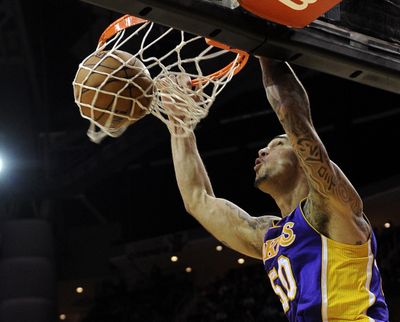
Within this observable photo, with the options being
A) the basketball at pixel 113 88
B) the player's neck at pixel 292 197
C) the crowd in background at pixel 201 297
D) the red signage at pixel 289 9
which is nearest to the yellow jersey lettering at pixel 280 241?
the player's neck at pixel 292 197

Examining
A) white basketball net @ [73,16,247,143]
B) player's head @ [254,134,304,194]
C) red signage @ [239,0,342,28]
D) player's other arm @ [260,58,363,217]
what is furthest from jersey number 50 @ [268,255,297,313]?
red signage @ [239,0,342,28]

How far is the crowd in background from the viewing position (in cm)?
1089

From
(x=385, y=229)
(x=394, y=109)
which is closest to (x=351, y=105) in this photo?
(x=394, y=109)

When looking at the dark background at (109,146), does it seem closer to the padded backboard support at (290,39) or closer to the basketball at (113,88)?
the basketball at (113,88)

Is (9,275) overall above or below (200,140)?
below

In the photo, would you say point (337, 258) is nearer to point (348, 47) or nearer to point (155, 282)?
point (348, 47)

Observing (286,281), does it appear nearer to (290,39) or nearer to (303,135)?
(303,135)

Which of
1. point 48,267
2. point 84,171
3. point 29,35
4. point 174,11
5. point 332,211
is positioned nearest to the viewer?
point 174,11

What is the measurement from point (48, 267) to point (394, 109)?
531 cm

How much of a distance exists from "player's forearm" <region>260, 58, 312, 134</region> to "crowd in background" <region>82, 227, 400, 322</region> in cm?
775

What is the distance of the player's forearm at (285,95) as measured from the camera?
2.87 m

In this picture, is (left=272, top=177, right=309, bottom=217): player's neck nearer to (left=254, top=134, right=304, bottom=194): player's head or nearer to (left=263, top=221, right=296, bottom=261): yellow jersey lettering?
(left=254, top=134, right=304, bottom=194): player's head

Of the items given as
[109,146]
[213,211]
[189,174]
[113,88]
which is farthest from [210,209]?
[109,146]

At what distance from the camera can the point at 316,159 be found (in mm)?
2861
